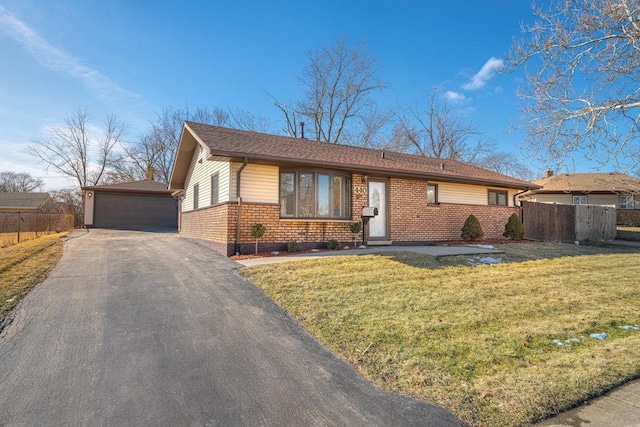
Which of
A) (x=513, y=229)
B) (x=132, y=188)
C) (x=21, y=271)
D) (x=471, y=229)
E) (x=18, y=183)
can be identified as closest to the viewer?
(x=21, y=271)

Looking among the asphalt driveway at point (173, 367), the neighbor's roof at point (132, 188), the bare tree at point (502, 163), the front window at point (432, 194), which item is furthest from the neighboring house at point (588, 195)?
the neighbor's roof at point (132, 188)

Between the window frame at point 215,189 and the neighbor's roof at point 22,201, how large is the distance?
2970cm

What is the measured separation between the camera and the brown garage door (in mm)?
21438

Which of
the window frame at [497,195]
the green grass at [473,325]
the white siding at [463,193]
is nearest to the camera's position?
the green grass at [473,325]

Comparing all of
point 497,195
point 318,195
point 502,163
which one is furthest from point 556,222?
point 502,163

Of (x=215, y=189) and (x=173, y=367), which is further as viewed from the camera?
(x=215, y=189)

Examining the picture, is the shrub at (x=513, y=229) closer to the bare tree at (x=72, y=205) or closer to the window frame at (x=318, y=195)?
the window frame at (x=318, y=195)

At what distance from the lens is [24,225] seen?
14.5 meters

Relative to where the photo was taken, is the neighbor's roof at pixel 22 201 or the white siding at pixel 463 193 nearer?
the white siding at pixel 463 193

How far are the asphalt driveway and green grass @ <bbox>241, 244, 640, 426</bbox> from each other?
343mm

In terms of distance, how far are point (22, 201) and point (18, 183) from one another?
23.7 meters

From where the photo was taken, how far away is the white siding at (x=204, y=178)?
30.5 feet

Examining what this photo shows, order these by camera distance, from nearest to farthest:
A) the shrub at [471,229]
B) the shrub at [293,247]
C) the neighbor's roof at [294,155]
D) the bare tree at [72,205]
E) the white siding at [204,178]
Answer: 1. the neighbor's roof at [294,155]
2. the shrub at [293,247]
3. the white siding at [204,178]
4. the shrub at [471,229]
5. the bare tree at [72,205]

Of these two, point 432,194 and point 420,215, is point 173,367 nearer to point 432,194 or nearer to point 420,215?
point 420,215
